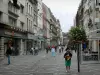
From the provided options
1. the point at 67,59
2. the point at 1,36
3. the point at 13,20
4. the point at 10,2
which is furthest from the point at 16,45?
the point at 67,59

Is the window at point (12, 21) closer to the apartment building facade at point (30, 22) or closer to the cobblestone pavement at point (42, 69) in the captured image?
the apartment building facade at point (30, 22)

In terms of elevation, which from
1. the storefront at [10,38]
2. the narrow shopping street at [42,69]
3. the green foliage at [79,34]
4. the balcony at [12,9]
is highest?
the balcony at [12,9]

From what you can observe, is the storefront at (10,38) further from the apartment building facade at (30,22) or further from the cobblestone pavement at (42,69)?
the cobblestone pavement at (42,69)

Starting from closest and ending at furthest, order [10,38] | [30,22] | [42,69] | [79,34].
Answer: [42,69] → [10,38] → [30,22] → [79,34]

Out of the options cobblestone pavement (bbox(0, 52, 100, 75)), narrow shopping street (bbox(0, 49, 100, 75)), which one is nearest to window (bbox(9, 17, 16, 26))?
narrow shopping street (bbox(0, 49, 100, 75))

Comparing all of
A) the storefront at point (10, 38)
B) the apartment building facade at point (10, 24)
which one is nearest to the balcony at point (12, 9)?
the apartment building facade at point (10, 24)

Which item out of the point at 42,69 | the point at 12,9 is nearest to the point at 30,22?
the point at 12,9

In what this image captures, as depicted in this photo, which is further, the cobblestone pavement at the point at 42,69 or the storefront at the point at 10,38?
the storefront at the point at 10,38

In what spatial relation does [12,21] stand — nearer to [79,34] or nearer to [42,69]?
[42,69]

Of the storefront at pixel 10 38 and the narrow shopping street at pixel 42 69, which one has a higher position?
the storefront at pixel 10 38

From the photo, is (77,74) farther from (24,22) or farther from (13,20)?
(24,22)

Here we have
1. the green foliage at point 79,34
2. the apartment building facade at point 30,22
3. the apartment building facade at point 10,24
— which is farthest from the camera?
the green foliage at point 79,34

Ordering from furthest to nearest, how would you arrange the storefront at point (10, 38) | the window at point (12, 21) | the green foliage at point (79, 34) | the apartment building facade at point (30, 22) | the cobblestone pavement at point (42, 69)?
1. the green foliage at point (79, 34)
2. the apartment building facade at point (30, 22)
3. the window at point (12, 21)
4. the storefront at point (10, 38)
5. the cobblestone pavement at point (42, 69)

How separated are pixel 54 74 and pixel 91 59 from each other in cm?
976
